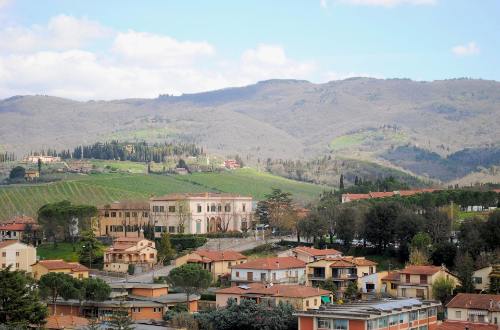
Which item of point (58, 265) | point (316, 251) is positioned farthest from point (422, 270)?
point (58, 265)

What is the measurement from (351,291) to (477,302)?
1256 cm

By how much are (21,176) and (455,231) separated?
73200 mm

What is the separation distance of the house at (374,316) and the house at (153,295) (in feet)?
35.5

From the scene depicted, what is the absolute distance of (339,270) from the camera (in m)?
68.9

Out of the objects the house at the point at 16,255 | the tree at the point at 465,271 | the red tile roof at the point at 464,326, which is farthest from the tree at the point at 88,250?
the red tile roof at the point at 464,326

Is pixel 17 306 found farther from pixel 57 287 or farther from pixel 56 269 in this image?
pixel 56 269

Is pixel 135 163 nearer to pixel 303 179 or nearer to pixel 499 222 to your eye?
pixel 303 179

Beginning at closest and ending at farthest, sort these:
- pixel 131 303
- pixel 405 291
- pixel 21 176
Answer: pixel 131 303 < pixel 405 291 < pixel 21 176

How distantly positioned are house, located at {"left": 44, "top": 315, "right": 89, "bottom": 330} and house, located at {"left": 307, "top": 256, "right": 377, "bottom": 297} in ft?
66.9

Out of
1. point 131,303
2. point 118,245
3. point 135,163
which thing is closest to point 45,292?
point 131,303

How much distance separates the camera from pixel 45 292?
60.1 metres

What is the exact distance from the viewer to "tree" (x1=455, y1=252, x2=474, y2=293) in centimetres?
6143

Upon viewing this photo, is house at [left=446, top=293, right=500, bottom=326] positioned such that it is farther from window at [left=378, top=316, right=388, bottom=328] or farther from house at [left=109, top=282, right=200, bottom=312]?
house at [left=109, top=282, right=200, bottom=312]

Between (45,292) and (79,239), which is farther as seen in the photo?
(79,239)
